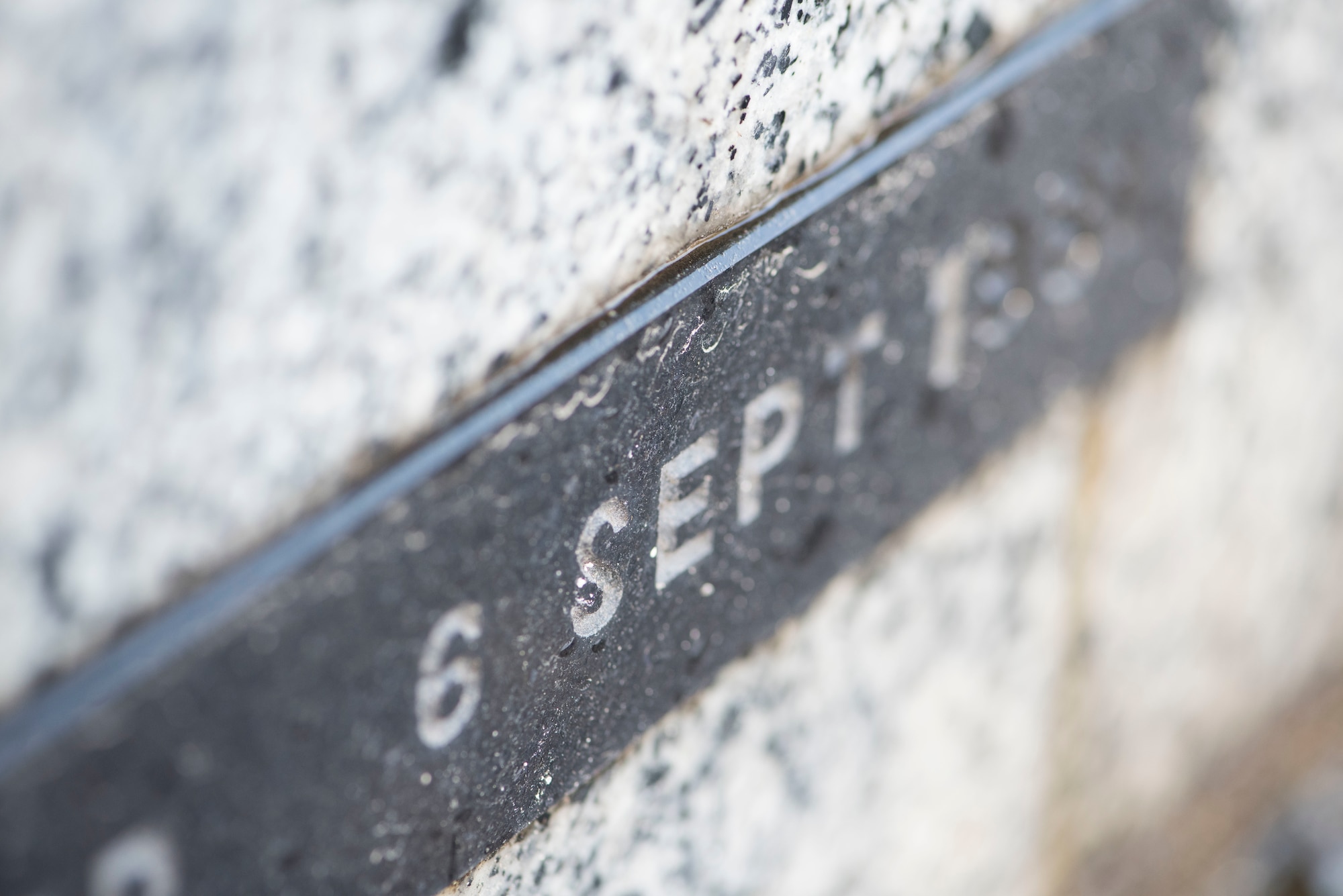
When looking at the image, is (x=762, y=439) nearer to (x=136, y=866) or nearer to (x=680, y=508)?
(x=680, y=508)

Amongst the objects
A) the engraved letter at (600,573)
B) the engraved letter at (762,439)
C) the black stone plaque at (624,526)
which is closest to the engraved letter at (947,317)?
the black stone plaque at (624,526)

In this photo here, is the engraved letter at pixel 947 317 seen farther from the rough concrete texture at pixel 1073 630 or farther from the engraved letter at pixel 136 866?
the engraved letter at pixel 136 866

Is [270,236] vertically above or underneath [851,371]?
above

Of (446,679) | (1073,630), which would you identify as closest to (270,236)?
(446,679)

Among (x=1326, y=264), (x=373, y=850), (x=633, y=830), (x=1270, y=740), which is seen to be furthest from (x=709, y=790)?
(x=1270, y=740)

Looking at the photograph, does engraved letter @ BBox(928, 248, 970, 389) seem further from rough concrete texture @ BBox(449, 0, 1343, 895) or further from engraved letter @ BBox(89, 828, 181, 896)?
engraved letter @ BBox(89, 828, 181, 896)

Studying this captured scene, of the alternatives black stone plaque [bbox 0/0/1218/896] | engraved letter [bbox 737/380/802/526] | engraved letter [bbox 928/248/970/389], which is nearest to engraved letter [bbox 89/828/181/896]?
black stone plaque [bbox 0/0/1218/896]

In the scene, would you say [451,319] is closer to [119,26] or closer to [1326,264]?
[119,26]

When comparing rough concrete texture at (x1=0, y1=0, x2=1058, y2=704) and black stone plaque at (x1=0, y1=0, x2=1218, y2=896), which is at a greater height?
rough concrete texture at (x1=0, y1=0, x2=1058, y2=704)

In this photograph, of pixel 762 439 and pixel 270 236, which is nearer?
pixel 270 236
